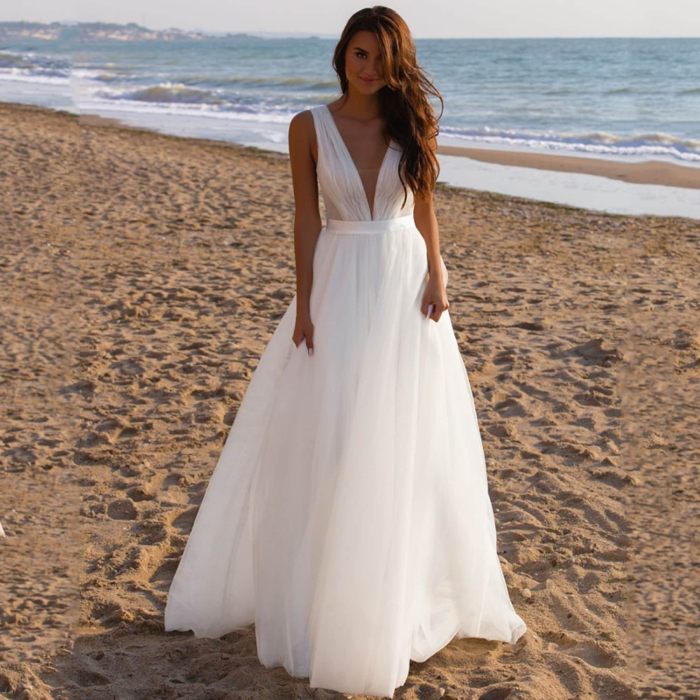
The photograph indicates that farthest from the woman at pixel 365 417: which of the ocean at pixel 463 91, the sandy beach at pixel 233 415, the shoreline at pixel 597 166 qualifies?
the shoreline at pixel 597 166

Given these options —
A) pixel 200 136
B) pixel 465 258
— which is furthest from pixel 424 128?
pixel 200 136

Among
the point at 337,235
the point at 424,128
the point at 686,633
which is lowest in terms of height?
the point at 686,633

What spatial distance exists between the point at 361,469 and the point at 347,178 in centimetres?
82

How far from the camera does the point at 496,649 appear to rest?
11.4ft

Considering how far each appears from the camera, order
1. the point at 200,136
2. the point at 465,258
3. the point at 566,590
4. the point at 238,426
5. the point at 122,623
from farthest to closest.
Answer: the point at 200,136 < the point at 465,258 < the point at 566,590 < the point at 122,623 < the point at 238,426

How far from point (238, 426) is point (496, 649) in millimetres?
1079

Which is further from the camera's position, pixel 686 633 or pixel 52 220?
pixel 52 220

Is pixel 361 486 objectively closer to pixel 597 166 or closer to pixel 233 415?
pixel 233 415

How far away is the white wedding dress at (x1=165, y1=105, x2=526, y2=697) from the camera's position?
9.94 feet

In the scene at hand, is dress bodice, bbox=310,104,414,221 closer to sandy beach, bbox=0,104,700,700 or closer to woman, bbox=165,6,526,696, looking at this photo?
woman, bbox=165,6,526,696

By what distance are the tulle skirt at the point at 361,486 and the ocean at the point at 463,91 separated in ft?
31.9

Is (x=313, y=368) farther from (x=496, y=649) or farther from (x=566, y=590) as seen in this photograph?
(x=566, y=590)

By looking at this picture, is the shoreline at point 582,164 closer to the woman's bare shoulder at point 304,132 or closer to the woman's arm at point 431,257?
the woman's arm at point 431,257

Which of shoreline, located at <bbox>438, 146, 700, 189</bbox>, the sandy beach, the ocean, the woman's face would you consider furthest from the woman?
shoreline, located at <bbox>438, 146, 700, 189</bbox>
